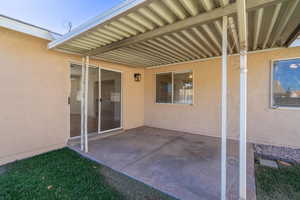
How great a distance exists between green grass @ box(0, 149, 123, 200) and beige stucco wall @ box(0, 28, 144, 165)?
42cm

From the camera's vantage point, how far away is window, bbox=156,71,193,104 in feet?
16.8

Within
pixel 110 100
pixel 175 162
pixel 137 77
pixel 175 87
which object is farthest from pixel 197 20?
pixel 137 77

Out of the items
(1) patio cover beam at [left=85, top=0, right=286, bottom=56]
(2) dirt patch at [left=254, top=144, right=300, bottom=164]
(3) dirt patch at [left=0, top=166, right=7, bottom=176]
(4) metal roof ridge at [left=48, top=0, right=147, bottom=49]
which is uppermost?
(4) metal roof ridge at [left=48, top=0, right=147, bottom=49]

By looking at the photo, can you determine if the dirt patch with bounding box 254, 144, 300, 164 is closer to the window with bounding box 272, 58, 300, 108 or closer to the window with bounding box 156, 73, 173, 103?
the window with bounding box 272, 58, 300, 108

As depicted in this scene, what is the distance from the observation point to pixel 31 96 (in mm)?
3184

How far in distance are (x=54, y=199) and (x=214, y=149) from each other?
3391 mm

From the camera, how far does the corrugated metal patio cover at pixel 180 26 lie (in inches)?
70.9

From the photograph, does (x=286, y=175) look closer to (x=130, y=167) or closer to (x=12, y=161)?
(x=130, y=167)

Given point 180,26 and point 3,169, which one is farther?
point 3,169

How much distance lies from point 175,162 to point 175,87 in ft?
10.3

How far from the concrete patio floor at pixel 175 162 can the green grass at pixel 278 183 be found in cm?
11

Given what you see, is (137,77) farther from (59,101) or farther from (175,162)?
(175,162)

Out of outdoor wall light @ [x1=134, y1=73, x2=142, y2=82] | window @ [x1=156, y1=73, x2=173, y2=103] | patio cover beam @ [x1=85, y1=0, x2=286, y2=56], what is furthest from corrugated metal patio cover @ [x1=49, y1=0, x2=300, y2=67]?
outdoor wall light @ [x1=134, y1=73, x2=142, y2=82]

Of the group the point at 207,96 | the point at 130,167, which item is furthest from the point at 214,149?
the point at 130,167
